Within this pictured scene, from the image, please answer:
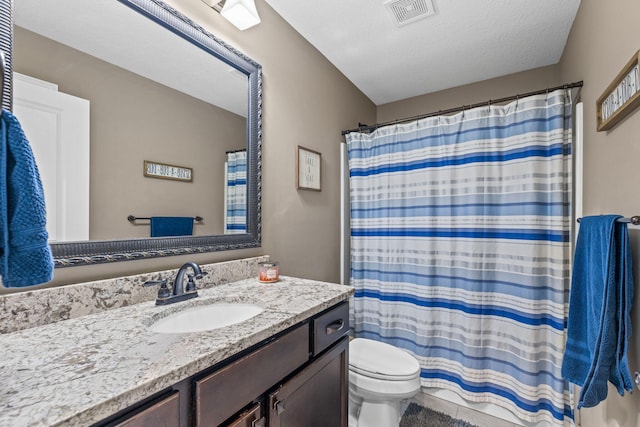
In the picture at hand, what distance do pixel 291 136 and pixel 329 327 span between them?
1.18m

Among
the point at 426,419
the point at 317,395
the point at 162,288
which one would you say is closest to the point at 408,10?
the point at 162,288

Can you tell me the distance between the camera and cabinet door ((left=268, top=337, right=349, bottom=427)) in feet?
2.90

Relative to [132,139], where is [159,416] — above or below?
below

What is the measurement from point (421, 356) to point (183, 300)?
166 centimetres

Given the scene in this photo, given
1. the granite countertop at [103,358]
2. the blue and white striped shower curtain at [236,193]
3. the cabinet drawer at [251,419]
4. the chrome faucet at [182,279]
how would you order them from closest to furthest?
the granite countertop at [103,358] → the cabinet drawer at [251,419] → the chrome faucet at [182,279] → the blue and white striped shower curtain at [236,193]

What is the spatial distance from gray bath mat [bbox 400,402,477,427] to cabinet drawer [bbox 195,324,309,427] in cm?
124

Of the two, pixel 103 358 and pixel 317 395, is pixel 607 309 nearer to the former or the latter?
pixel 317 395

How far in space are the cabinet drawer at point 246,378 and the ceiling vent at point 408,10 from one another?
175 cm

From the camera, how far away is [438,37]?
1.90 metres

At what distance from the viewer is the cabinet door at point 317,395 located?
0.88 metres

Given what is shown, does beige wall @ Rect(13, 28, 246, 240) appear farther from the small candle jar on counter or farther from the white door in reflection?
the small candle jar on counter

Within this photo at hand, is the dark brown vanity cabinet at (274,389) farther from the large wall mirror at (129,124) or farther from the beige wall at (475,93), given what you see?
the beige wall at (475,93)

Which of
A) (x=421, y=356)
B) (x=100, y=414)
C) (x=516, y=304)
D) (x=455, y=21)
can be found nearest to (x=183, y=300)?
(x=100, y=414)

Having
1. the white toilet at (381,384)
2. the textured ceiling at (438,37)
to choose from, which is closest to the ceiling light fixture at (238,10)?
the textured ceiling at (438,37)
